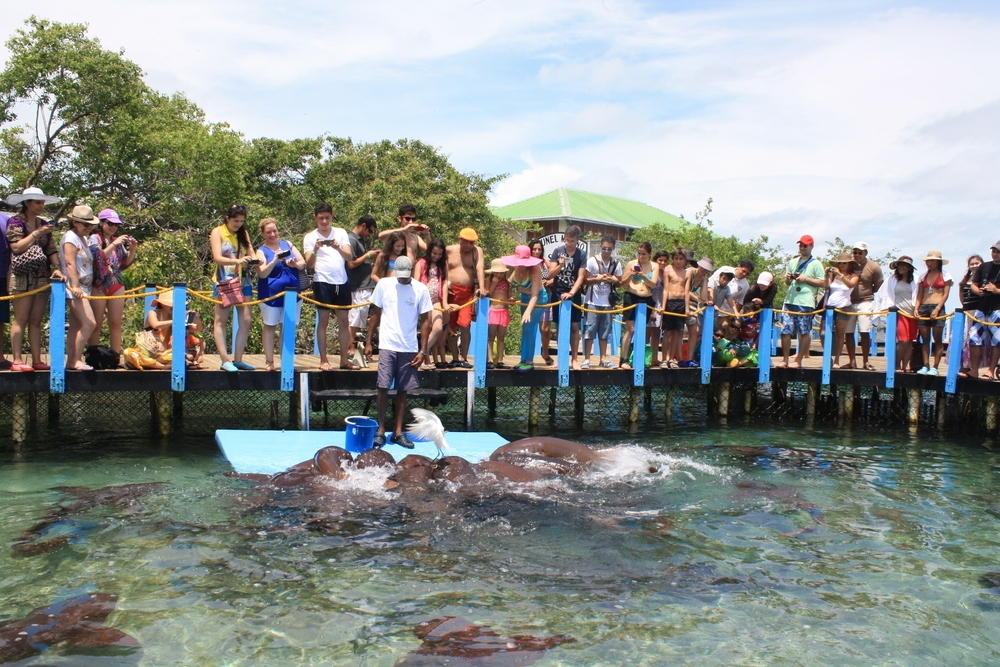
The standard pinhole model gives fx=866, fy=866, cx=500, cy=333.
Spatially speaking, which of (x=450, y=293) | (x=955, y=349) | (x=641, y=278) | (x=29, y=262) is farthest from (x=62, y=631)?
(x=955, y=349)

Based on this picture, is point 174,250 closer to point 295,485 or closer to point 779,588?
point 295,485

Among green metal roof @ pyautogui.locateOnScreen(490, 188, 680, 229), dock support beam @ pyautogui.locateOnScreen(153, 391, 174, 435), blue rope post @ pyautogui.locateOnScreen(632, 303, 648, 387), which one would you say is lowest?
dock support beam @ pyautogui.locateOnScreen(153, 391, 174, 435)

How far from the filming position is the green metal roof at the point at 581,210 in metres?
44.1

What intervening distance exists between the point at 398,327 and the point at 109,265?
12.2 feet

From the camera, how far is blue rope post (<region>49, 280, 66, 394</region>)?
9.57m

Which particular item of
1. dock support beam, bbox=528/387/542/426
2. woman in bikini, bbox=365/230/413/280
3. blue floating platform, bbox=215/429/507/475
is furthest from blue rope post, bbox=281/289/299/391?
dock support beam, bbox=528/387/542/426

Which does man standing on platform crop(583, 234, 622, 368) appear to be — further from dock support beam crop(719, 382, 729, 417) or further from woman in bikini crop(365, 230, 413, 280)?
woman in bikini crop(365, 230, 413, 280)

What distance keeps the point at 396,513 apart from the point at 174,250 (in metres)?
11.6

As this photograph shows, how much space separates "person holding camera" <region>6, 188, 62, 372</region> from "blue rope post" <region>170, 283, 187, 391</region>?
1286mm

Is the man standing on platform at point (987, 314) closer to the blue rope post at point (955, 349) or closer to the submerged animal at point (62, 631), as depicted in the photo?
the blue rope post at point (955, 349)

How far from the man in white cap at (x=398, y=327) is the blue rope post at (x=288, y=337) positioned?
1.60 m

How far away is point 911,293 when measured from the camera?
545 inches

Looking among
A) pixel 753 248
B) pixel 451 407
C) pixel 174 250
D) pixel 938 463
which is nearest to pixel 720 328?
pixel 938 463

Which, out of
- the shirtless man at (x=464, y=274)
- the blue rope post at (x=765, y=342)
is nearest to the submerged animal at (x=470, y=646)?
the shirtless man at (x=464, y=274)
